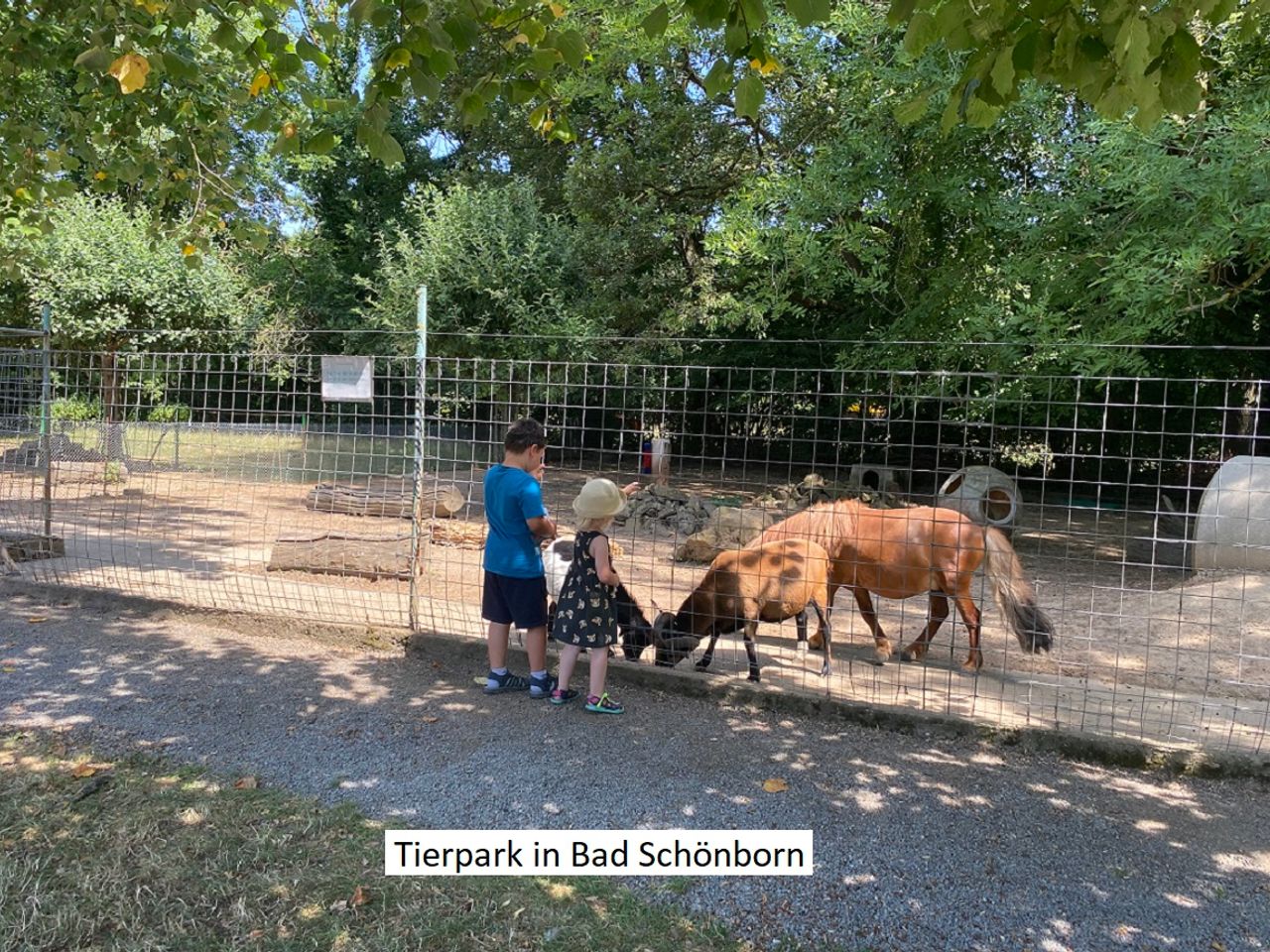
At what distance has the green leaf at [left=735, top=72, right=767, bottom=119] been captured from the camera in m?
3.07

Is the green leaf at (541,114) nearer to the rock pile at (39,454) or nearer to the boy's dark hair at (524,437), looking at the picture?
the boy's dark hair at (524,437)

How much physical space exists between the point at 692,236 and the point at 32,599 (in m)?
13.9

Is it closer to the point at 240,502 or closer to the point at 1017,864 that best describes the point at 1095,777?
the point at 1017,864

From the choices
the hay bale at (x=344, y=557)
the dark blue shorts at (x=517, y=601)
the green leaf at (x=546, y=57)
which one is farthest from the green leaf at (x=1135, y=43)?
the hay bale at (x=344, y=557)

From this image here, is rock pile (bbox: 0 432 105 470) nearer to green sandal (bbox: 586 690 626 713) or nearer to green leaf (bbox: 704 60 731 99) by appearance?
green sandal (bbox: 586 690 626 713)

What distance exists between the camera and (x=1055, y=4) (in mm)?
2537

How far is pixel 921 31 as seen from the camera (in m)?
2.67

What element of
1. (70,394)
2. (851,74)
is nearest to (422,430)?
(70,394)

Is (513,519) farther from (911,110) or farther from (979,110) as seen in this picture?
(979,110)

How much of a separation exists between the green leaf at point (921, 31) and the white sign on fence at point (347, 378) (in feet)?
14.0

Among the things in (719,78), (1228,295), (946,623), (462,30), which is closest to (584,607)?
(719,78)

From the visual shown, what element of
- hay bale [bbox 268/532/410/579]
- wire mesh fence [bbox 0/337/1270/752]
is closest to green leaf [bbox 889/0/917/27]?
wire mesh fence [bbox 0/337/1270/752]

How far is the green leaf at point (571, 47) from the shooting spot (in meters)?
3.19

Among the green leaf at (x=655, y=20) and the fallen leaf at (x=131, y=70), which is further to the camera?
the fallen leaf at (x=131, y=70)
